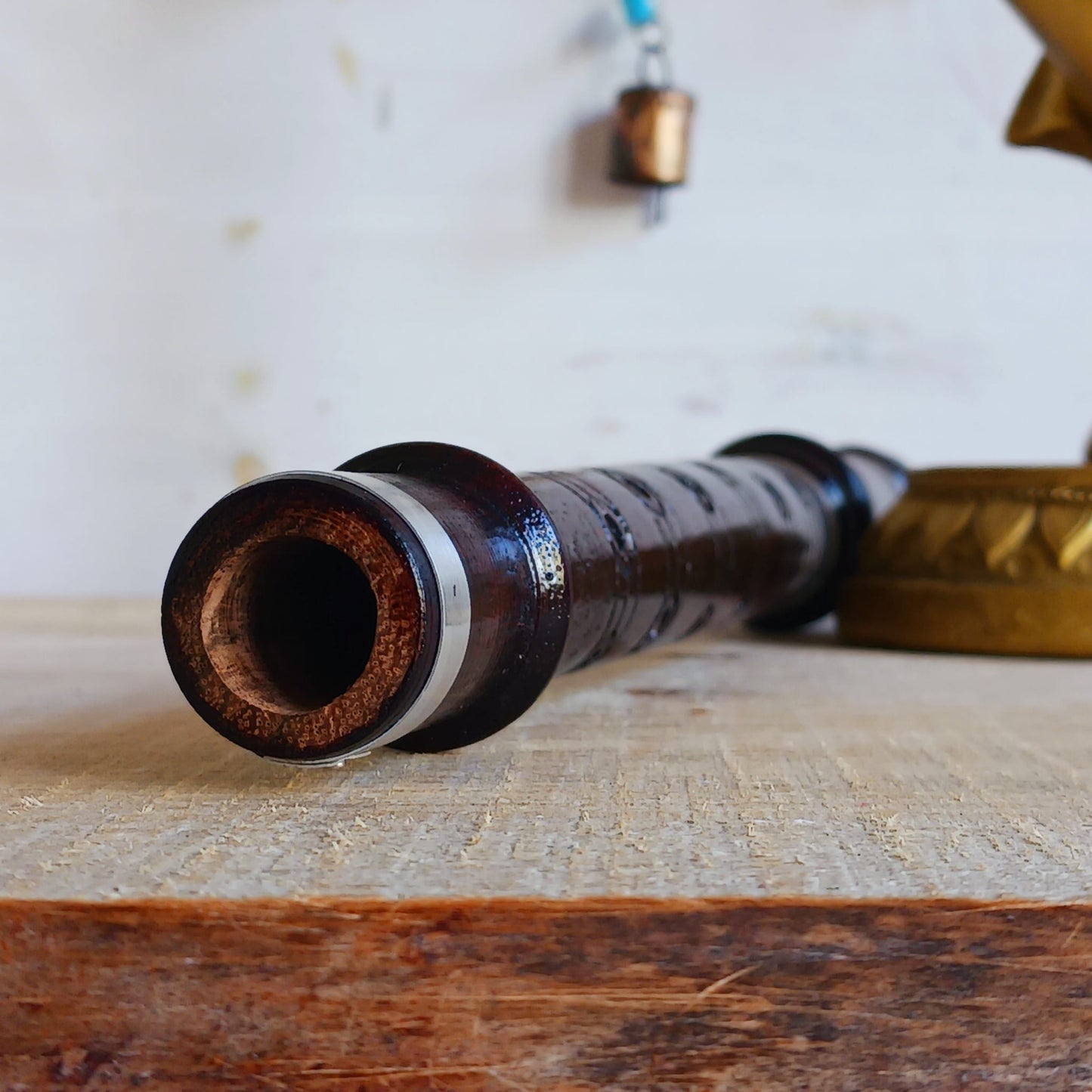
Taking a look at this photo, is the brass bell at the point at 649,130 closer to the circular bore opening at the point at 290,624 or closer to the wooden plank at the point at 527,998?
the circular bore opening at the point at 290,624

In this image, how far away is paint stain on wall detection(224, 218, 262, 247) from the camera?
1890mm

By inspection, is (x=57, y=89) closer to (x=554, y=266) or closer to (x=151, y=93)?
(x=151, y=93)

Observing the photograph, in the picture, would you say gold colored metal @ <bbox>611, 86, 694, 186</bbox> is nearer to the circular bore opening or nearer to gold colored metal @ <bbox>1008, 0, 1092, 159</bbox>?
gold colored metal @ <bbox>1008, 0, 1092, 159</bbox>

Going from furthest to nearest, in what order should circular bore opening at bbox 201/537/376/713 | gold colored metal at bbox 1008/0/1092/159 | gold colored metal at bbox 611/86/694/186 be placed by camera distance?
1. gold colored metal at bbox 611/86/694/186
2. gold colored metal at bbox 1008/0/1092/159
3. circular bore opening at bbox 201/537/376/713

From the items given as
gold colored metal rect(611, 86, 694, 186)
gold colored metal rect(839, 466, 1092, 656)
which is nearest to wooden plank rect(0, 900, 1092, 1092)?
gold colored metal rect(839, 466, 1092, 656)

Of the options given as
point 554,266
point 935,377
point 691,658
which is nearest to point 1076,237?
point 935,377

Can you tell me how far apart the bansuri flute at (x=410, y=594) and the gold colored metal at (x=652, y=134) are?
104 centimetres

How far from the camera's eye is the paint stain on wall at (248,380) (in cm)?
191

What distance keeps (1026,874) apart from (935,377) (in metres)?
1.59

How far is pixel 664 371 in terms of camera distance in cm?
193

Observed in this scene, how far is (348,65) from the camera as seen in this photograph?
6.14 ft

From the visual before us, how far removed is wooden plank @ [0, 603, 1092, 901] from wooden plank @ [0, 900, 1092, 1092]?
14 millimetres

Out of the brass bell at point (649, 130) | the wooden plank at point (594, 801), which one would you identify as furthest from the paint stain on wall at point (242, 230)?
the wooden plank at point (594, 801)

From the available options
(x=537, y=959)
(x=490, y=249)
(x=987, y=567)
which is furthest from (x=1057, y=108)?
(x=537, y=959)
